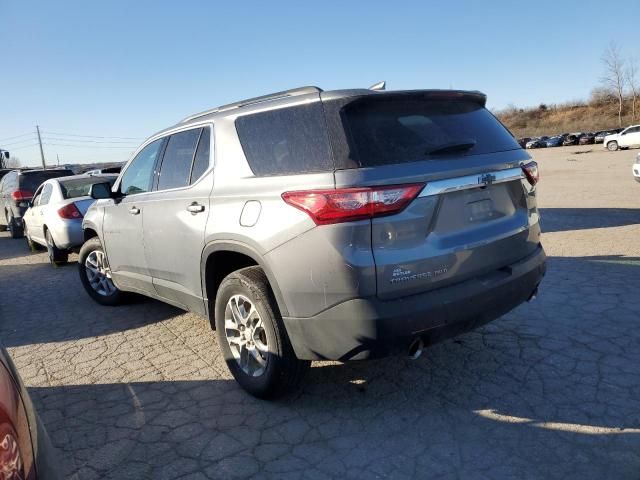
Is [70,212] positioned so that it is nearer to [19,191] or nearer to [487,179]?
[19,191]

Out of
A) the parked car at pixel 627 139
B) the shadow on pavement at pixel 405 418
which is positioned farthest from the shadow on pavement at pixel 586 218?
the parked car at pixel 627 139

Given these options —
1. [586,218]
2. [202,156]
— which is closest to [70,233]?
[202,156]

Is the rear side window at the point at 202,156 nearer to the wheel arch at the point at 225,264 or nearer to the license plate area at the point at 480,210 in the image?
the wheel arch at the point at 225,264

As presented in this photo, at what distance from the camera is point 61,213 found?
25.9ft

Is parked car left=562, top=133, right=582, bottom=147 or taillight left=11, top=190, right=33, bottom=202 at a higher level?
taillight left=11, top=190, right=33, bottom=202

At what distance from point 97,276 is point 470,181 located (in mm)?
4737

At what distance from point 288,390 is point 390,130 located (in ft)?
5.76

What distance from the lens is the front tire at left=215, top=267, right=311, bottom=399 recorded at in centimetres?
297

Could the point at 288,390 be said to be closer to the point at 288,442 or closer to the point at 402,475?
the point at 288,442

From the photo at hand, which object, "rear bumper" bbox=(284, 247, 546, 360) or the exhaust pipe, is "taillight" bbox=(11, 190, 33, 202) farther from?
the exhaust pipe

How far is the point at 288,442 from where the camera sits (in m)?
2.82

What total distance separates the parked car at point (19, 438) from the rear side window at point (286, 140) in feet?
5.56

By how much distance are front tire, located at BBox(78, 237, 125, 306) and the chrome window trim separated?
4235 mm

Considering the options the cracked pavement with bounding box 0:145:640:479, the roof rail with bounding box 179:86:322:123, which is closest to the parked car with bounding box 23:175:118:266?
the cracked pavement with bounding box 0:145:640:479
